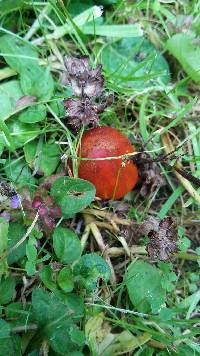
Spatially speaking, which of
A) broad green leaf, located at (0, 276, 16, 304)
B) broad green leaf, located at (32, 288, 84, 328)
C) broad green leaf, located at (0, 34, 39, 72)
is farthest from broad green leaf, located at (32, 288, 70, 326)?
broad green leaf, located at (0, 34, 39, 72)

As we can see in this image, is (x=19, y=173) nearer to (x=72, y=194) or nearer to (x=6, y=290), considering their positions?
(x=72, y=194)

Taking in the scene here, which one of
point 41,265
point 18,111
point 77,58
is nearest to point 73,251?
point 41,265

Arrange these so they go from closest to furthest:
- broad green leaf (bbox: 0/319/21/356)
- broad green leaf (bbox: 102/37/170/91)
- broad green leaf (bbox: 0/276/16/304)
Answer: broad green leaf (bbox: 0/319/21/356) → broad green leaf (bbox: 0/276/16/304) → broad green leaf (bbox: 102/37/170/91)

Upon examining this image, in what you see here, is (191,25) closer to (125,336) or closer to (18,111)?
(18,111)

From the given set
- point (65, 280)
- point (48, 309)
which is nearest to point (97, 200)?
point (65, 280)

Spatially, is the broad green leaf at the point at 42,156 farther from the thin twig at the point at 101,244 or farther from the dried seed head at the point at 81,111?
the thin twig at the point at 101,244

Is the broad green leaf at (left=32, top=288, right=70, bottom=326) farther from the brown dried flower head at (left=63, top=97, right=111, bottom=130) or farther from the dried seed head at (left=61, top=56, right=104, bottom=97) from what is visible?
the dried seed head at (left=61, top=56, right=104, bottom=97)
